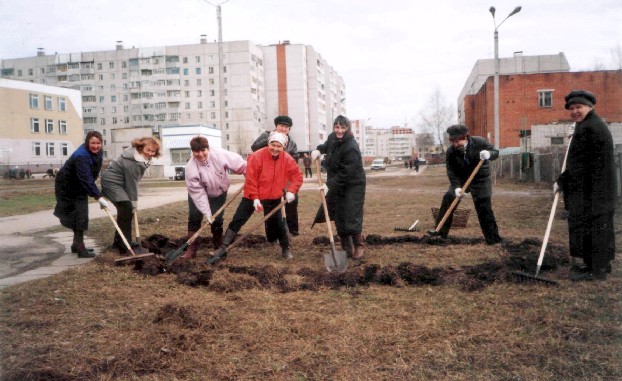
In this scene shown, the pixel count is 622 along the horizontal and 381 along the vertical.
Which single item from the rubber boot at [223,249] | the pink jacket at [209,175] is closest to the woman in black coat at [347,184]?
the pink jacket at [209,175]

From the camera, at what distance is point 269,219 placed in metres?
6.62

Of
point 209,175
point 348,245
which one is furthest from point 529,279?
point 209,175

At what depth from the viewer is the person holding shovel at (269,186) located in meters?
6.31

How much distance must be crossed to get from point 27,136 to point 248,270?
49.6m

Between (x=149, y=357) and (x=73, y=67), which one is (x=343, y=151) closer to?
(x=149, y=357)

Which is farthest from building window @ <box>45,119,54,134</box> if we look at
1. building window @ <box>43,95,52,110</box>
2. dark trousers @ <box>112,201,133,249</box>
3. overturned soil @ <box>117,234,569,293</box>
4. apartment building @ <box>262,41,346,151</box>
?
overturned soil @ <box>117,234,569,293</box>

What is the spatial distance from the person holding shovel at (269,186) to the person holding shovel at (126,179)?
1.45m

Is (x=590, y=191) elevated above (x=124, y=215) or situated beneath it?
elevated above

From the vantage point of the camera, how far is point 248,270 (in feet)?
18.3

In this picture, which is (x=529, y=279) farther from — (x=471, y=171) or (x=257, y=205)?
(x=257, y=205)

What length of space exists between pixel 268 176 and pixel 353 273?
6.08ft

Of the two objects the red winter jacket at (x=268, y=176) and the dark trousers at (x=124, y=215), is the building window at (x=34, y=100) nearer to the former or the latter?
the dark trousers at (x=124, y=215)

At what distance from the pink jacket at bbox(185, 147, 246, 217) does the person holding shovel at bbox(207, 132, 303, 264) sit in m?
0.38

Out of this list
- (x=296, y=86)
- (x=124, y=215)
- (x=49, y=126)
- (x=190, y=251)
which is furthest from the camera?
(x=296, y=86)
